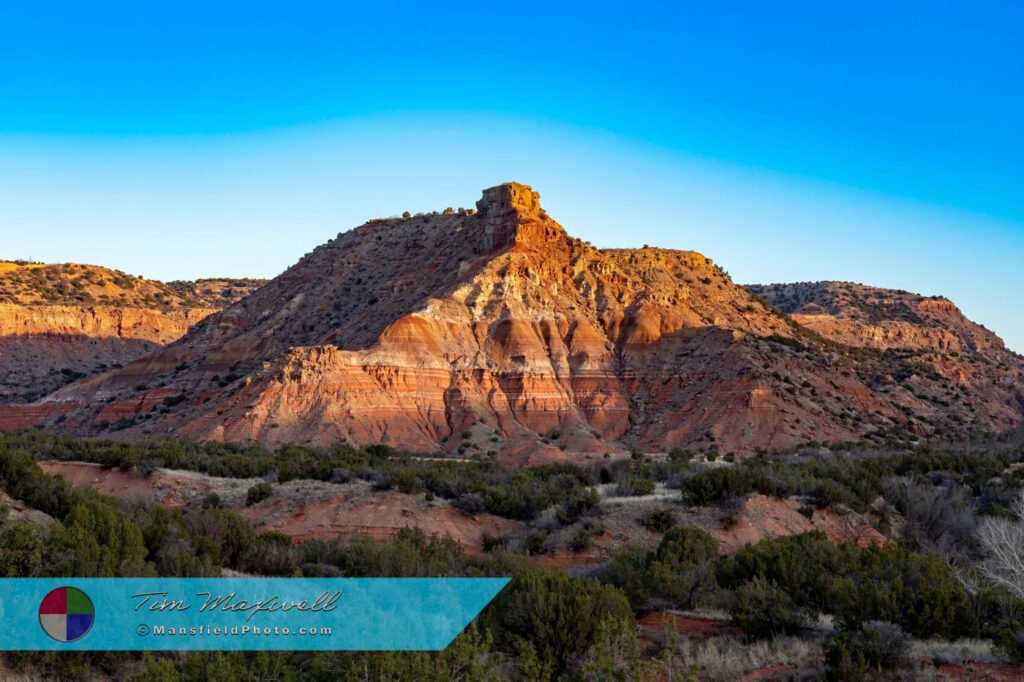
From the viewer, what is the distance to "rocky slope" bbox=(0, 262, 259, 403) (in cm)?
9100

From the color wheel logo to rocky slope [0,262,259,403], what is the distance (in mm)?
78438

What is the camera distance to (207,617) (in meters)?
11.5

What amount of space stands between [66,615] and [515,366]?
56362mm

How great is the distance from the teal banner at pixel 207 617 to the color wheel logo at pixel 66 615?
0.5 inches

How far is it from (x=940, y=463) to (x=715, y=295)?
164 ft

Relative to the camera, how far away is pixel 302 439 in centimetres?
5528

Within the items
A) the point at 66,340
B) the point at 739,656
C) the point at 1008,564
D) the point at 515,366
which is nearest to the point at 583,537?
the point at 1008,564

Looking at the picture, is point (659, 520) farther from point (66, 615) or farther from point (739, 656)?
point (66, 615)

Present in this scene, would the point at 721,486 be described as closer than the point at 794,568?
No

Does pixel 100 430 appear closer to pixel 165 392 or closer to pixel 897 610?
pixel 165 392

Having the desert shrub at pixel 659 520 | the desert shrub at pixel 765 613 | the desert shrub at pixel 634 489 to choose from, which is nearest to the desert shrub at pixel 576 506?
the desert shrub at pixel 659 520

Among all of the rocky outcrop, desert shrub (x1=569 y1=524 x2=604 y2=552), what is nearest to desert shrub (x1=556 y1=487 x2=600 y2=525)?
desert shrub (x1=569 y1=524 x2=604 y2=552)

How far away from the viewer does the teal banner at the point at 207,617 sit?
10.7 m

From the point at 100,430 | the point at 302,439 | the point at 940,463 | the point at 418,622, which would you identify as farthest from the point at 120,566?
the point at 100,430
